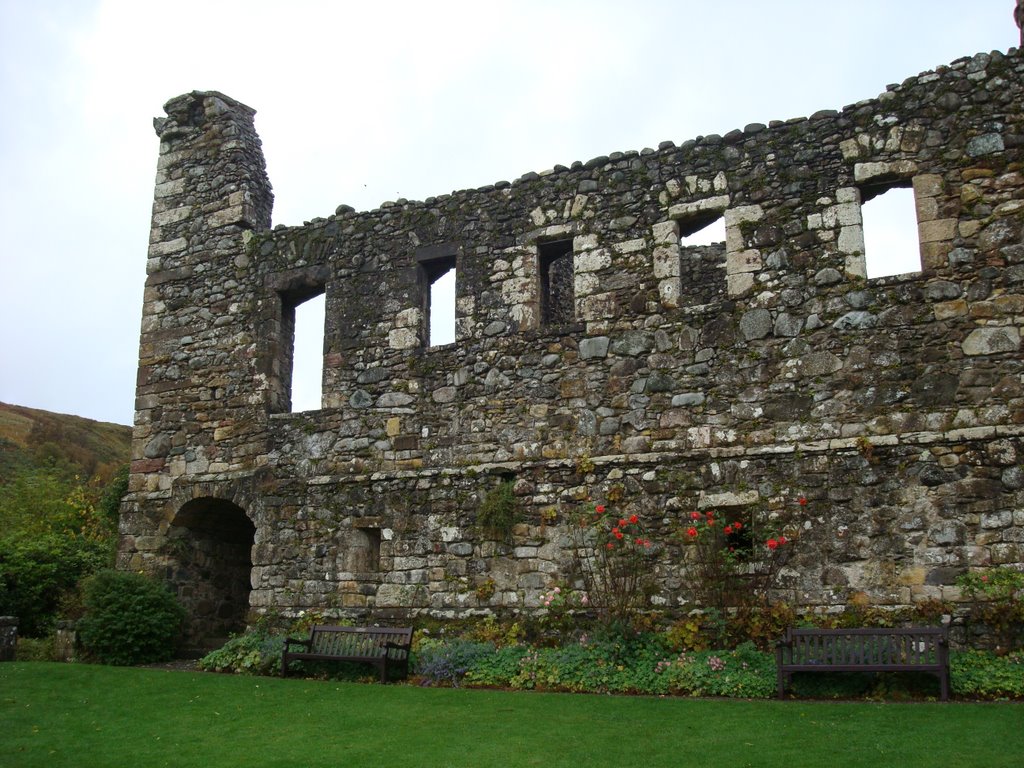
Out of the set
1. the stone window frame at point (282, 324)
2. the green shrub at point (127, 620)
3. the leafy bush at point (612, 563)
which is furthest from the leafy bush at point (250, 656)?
the leafy bush at point (612, 563)

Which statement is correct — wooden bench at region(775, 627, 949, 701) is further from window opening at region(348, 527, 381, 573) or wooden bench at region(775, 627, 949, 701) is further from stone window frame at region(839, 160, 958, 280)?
Answer: window opening at region(348, 527, 381, 573)

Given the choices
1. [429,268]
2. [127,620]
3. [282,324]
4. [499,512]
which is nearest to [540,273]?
[429,268]

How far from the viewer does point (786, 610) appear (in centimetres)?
951

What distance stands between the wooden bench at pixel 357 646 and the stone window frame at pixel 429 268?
3.52 m

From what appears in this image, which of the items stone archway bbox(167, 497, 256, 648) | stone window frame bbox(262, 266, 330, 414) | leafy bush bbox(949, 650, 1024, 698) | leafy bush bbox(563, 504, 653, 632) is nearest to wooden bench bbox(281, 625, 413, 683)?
leafy bush bbox(563, 504, 653, 632)

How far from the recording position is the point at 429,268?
41.5 feet

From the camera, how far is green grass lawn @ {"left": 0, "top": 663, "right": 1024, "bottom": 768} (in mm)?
6492

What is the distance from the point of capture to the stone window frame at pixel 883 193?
32.4ft

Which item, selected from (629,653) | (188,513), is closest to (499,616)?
(629,653)

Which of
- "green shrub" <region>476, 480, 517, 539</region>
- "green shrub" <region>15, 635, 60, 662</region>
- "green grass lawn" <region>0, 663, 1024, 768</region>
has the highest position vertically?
"green shrub" <region>476, 480, 517, 539</region>

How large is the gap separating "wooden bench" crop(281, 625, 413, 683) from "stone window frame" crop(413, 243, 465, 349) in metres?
3.52

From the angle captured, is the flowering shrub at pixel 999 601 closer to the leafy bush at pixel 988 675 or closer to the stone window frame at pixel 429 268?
the leafy bush at pixel 988 675

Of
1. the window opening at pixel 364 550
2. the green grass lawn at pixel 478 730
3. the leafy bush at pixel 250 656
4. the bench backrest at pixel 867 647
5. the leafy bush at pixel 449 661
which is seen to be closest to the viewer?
the green grass lawn at pixel 478 730

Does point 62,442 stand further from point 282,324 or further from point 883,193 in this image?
point 883,193
